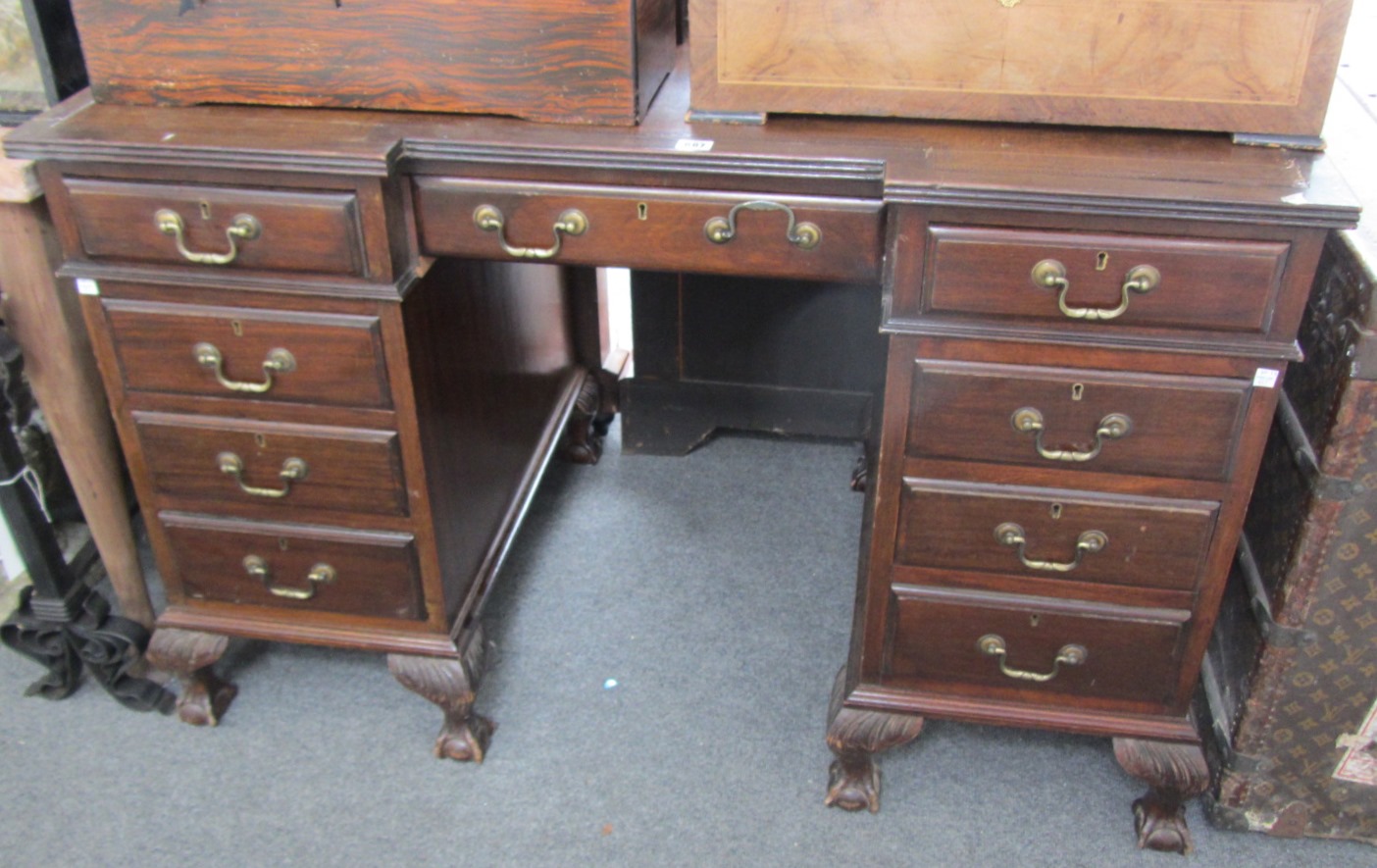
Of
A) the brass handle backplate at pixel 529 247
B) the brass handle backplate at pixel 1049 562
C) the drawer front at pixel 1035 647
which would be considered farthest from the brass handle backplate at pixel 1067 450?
the brass handle backplate at pixel 529 247

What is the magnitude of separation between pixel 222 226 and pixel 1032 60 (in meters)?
0.99

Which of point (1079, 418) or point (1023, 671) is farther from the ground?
point (1079, 418)

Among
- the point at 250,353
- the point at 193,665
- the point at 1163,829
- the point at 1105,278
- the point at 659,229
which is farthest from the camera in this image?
the point at 193,665

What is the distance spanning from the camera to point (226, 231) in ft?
4.71

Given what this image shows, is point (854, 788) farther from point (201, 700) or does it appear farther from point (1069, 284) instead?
point (201, 700)

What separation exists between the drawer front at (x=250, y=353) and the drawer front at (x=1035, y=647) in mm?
771

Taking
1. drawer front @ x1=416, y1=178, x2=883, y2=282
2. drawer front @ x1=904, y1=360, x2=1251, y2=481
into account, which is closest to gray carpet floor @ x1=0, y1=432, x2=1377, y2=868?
drawer front @ x1=904, y1=360, x2=1251, y2=481

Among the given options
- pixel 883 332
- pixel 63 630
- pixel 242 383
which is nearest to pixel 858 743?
pixel 883 332

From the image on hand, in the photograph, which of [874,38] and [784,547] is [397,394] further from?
[784,547]

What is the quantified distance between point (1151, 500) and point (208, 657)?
136cm

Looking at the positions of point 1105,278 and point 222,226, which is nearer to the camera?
point 1105,278

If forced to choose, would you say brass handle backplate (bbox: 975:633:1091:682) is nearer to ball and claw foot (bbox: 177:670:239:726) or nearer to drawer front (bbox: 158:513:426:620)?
drawer front (bbox: 158:513:426:620)

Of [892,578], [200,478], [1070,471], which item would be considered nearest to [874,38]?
[1070,471]

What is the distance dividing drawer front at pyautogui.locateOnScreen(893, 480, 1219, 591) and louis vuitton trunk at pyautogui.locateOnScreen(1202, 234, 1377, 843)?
141 millimetres
